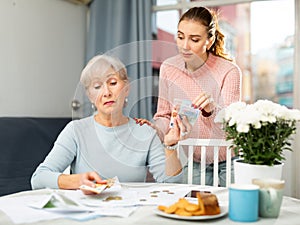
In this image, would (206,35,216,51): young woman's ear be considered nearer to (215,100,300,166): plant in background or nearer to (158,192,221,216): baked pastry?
(215,100,300,166): plant in background

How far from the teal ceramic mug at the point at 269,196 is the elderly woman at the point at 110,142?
49 centimetres

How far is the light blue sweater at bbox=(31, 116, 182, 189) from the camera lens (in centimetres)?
154

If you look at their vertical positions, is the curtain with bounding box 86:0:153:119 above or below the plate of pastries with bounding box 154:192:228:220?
above

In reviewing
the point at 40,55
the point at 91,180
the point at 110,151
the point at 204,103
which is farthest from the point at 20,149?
the point at 204,103

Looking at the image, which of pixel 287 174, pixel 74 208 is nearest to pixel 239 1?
pixel 287 174

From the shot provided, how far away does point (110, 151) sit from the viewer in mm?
1544

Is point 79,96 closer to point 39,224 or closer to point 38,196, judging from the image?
point 38,196

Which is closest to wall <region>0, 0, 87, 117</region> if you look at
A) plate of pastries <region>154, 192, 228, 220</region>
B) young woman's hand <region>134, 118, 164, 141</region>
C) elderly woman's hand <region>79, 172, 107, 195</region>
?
young woman's hand <region>134, 118, 164, 141</region>

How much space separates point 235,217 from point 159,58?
719mm

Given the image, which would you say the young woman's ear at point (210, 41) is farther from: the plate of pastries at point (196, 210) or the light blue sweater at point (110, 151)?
the plate of pastries at point (196, 210)

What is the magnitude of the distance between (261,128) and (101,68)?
647 millimetres

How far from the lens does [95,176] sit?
1.31 meters

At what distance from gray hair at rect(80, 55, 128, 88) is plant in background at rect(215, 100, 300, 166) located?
1.72 feet

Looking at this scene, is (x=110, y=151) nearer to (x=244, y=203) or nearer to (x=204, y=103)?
(x=204, y=103)
